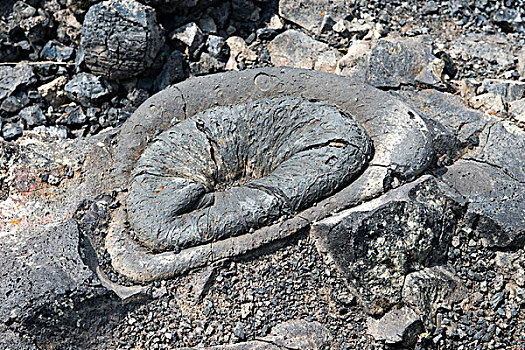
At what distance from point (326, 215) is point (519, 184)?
1637 mm

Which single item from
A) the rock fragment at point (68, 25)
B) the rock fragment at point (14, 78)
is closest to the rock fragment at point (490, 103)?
the rock fragment at point (68, 25)

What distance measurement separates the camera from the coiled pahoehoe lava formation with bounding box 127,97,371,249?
4.63 m

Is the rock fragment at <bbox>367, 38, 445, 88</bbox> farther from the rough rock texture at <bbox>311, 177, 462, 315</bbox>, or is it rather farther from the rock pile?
the rough rock texture at <bbox>311, 177, 462, 315</bbox>

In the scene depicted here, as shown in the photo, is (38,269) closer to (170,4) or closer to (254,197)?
(254,197)

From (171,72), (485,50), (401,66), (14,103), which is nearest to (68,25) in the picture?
(14,103)

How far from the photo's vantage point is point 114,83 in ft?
19.3

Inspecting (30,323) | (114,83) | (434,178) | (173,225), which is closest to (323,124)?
(434,178)

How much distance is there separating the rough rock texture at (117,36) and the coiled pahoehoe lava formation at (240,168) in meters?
1.00

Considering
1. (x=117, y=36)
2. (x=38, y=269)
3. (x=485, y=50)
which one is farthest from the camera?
(x=485, y=50)

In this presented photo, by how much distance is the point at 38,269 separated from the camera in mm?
4383

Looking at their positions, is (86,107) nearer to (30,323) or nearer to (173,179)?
(173,179)

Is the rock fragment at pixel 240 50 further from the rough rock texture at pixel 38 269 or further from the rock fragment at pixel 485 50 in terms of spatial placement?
the rough rock texture at pixel 38 269

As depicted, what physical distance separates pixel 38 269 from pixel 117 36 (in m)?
2.30

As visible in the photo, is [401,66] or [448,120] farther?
[401,66]
